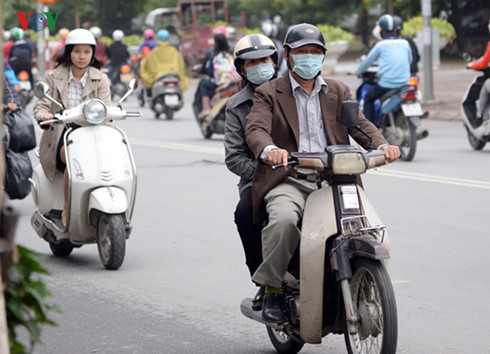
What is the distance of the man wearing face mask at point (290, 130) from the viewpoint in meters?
5.12

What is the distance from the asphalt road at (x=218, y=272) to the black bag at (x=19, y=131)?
74 centimetres

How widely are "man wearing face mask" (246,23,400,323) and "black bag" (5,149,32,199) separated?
5.01m

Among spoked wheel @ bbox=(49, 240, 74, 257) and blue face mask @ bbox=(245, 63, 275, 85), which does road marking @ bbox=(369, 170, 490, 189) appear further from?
blue face mask @ bbox=(245, 63, 275, 85)

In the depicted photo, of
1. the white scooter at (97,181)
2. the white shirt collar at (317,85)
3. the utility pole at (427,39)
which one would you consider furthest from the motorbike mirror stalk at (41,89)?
the utility pole at (427,39)

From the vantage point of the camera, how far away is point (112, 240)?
7734 mm

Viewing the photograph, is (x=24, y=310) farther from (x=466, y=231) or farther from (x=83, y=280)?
(x=466, y=231)

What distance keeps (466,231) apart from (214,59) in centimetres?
1005

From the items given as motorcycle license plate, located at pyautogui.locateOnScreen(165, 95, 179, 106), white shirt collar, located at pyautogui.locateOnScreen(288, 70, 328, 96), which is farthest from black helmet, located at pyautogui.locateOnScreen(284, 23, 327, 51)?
motorcycle license plate, located at pyautogui.locateOnScreen(165, 95, 179, 106)

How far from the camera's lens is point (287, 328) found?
5195 millimetres

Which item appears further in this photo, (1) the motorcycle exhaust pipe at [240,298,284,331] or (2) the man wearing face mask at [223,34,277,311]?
(2) the man wearing face mask at [223,34,277,311]

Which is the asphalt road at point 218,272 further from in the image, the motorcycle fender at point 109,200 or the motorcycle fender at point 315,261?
the motorcycle fender at point 315,261

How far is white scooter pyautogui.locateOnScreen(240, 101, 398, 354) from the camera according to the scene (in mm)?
4742

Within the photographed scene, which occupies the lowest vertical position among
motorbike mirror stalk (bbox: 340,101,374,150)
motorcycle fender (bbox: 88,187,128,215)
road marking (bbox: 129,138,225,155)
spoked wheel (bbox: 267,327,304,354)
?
road marking (bbox: 129,138,225,155)

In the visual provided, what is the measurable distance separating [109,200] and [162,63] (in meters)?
15.2
